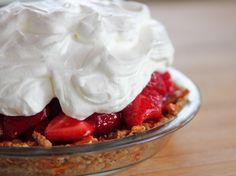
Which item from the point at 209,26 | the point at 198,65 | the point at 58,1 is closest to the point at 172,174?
the point at 58,1

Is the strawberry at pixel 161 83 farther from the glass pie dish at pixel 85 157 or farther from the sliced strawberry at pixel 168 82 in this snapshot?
the glass pie dish at pixel 85 157

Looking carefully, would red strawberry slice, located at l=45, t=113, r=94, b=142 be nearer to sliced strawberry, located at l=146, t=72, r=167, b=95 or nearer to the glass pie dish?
the glass pie dish

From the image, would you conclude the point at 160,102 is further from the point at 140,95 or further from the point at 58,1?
the point at 58,1

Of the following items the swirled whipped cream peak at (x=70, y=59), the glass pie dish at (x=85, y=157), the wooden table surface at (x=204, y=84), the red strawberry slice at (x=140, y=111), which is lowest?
the wooden table surface at (x=204, y=84)

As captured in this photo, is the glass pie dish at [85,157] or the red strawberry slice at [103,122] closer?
the glass pie dish at [85,157]

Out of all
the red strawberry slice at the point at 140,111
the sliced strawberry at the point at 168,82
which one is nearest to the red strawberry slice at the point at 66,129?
the red strawberry slice at the point at 140,111

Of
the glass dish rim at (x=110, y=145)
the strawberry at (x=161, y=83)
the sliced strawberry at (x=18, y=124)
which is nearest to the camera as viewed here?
the glass dish rim at (x=110, y=145)
